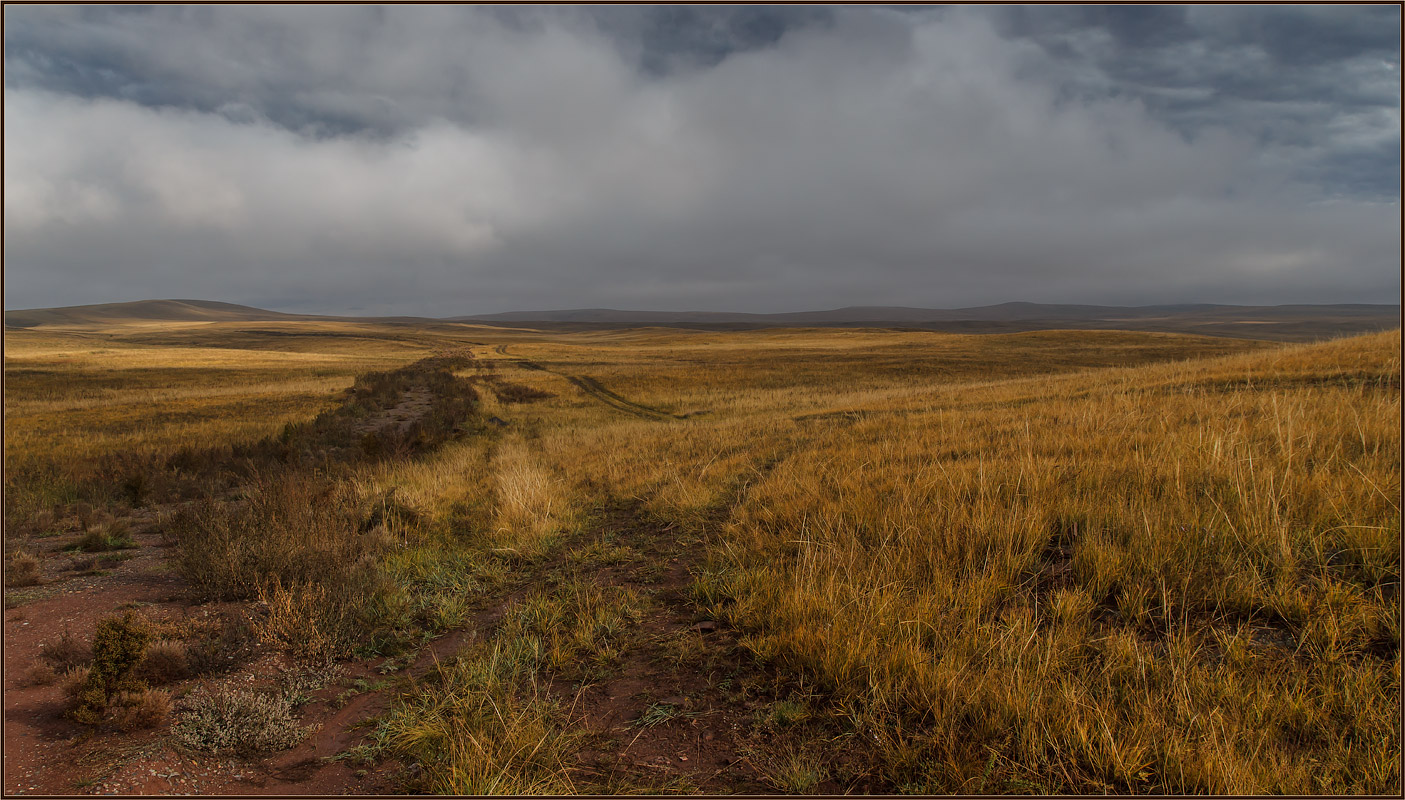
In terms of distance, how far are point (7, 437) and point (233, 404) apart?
11.1 m

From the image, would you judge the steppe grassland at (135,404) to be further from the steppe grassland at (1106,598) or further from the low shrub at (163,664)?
the steppe grassland at (1106,598)

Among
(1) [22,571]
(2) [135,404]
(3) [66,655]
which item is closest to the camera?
(3) [66,655]

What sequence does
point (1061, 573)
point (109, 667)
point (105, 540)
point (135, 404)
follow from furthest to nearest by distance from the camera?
point (135, 404) → point (105, 540) → point (1061, 573) → point (109, 667)

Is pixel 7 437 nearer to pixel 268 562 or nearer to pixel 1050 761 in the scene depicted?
pixel 268 562

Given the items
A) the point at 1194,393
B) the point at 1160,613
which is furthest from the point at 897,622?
the point at 1194,393

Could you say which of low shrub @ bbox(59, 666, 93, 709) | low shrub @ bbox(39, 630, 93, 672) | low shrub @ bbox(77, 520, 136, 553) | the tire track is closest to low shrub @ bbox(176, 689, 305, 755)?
low shrub @ bbox(59, 666, 93, 709)

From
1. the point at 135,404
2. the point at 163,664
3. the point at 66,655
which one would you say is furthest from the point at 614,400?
the point at 163,664

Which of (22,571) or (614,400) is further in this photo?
(614,400)

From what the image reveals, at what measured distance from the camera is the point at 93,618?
18.7ft

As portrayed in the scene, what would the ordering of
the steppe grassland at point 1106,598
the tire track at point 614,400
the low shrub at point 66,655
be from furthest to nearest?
the tire track at point 614,400, the low shrub at point 66,655, the steppe grassland at point 1106,598

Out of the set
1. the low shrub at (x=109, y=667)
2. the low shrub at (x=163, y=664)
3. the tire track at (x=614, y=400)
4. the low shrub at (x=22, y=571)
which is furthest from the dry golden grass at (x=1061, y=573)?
the tire track at (x=614, y=400)

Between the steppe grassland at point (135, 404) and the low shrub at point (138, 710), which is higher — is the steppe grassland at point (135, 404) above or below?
below

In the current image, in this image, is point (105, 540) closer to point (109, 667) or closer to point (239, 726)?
point (109, 667)

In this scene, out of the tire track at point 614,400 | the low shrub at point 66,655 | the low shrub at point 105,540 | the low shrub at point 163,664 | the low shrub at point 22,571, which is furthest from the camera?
the tire track at point 614,400
